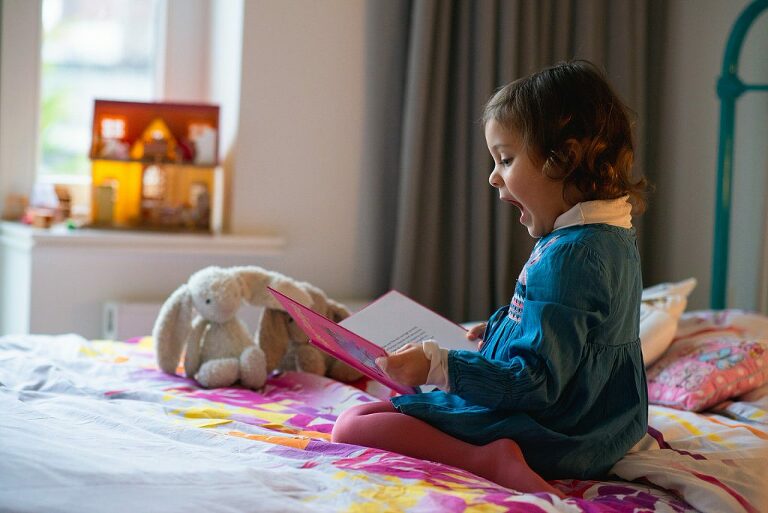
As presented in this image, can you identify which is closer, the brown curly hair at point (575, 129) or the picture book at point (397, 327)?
the brown curly hair at point (575, 129)

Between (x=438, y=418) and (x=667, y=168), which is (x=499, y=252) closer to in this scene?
(x=667, y=168)

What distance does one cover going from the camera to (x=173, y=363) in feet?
5.62

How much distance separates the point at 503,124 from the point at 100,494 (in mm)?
705

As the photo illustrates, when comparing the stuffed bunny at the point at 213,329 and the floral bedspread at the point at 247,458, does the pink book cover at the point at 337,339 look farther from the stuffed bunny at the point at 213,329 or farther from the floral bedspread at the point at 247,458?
the stuffed bunny at the point at 213,329

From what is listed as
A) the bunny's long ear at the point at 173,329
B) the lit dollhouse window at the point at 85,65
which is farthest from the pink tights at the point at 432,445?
the lit dollhouse window at the point at 85,65

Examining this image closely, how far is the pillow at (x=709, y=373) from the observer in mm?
1666

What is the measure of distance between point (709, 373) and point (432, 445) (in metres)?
0.73

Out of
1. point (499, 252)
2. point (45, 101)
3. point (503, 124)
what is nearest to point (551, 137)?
point (503, 124)

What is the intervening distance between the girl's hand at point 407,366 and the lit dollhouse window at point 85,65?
177cm

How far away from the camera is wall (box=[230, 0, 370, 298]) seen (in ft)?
8.05

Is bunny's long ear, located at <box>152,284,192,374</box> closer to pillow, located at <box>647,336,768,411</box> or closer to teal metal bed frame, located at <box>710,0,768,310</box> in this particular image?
pillow, located at <box>647,336,768,411</box>

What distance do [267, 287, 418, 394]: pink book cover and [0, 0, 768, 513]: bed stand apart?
12 centimetres

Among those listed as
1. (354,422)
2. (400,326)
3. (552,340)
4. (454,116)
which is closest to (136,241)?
(454,116)

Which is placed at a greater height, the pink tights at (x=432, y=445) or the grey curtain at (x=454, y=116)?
the grey curtain at (x=454, y=116)
